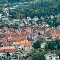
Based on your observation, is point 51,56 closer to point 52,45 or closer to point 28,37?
point 52,45

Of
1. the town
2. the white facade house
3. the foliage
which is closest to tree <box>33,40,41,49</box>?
the town

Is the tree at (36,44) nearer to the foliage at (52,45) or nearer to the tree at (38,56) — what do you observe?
the foliage at (52,45)

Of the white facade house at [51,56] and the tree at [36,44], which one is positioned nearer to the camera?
the white facade house at [51,56]

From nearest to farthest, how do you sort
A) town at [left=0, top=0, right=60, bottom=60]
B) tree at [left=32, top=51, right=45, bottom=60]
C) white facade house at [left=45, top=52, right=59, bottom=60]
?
tree at [left=32, top=51, right=45, bottom=60] < white facade house at [left=45, top=52, right=59, bottom=60] < town at [left=0, top=0, right=60, bottom=60]

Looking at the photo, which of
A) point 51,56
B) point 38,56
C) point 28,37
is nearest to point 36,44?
point 28,37

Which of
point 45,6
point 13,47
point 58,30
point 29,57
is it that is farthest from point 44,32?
point 45,6

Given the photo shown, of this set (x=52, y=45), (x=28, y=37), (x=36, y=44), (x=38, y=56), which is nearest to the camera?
(x=38, y=56)

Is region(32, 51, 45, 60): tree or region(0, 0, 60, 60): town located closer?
region(32, 51, 45, 60): tree

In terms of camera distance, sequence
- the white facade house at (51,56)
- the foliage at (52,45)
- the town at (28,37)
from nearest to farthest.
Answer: the white facade house at (51,56) → the town at (28,37) → the foliage at (52,45)

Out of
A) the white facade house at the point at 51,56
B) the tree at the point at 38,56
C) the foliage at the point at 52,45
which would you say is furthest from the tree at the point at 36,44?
the tree at the point at 38,56

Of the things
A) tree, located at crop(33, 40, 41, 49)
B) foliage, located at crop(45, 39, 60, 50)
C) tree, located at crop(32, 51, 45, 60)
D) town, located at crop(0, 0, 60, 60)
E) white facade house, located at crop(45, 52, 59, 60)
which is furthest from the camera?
tree, located at crop(33, 40, 41, 49)

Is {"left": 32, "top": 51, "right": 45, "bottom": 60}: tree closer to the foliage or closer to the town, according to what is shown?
the town

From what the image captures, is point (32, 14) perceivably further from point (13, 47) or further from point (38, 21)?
point (13, 47)
